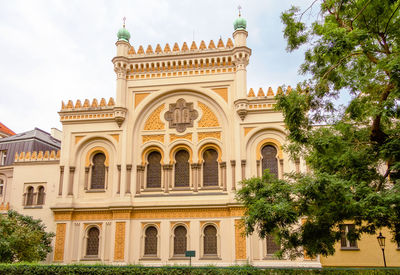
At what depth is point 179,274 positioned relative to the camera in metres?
16.9

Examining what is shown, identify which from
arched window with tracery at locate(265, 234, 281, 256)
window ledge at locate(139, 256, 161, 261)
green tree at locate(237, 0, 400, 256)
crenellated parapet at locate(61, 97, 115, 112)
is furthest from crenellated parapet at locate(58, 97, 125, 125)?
green tree at locate(237, 0, 400, 256)

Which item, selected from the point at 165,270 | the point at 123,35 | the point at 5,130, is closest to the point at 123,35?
the point at 123,35

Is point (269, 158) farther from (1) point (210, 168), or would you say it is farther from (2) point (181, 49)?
(2) point (181, 49)

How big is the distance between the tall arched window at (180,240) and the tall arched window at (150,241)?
1347 millimetres

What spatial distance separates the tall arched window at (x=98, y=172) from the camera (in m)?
27.0

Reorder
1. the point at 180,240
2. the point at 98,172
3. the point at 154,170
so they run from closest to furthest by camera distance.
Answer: the point at 180,240
the point at 154,170
the point at 98,172

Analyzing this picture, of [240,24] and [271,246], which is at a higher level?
[240,24]

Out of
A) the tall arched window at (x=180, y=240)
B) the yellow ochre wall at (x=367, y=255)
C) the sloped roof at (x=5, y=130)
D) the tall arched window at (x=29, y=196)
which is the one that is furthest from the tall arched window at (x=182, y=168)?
the sloped roof at (x=5, y=130)

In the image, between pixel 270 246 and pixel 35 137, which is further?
pixel 35 137

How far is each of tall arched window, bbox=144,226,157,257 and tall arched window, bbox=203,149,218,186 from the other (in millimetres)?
4483

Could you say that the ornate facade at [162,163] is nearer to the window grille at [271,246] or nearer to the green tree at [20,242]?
the window grille at [271,246]

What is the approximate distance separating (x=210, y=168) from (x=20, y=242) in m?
12.1

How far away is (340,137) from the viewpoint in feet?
44.3

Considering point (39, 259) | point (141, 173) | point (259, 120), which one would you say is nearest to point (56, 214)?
point (39, 259)
